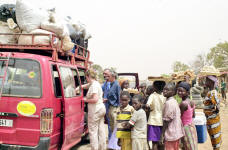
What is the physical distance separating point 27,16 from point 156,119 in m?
2.91

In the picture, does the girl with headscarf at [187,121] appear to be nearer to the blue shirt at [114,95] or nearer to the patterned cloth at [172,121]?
the patterned cloth at [172,121]

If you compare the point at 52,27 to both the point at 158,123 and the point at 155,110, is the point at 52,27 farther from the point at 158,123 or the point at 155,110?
the point at 158,123

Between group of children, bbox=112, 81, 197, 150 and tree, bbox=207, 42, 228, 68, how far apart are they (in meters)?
39.3

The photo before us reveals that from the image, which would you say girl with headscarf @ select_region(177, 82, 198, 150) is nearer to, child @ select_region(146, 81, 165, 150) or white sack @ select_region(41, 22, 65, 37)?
child @ select_region(146, 81, 165, 150)

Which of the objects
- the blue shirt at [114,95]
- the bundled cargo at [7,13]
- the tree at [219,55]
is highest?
the tree at [219,55]

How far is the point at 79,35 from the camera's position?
5.90m

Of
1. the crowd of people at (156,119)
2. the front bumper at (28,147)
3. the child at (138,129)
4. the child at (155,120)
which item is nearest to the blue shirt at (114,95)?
the crowd of people at (156,119)

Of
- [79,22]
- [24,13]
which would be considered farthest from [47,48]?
[79,22]

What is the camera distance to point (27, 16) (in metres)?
3.96

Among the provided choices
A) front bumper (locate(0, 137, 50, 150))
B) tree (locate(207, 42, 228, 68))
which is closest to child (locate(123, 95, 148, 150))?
front bumper (locate(0, 137, 50, 150))

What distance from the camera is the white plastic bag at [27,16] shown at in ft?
13.0

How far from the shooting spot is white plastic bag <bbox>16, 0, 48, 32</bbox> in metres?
3.95

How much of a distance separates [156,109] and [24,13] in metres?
2.88

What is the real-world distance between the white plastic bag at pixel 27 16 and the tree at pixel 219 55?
40.3 metres
